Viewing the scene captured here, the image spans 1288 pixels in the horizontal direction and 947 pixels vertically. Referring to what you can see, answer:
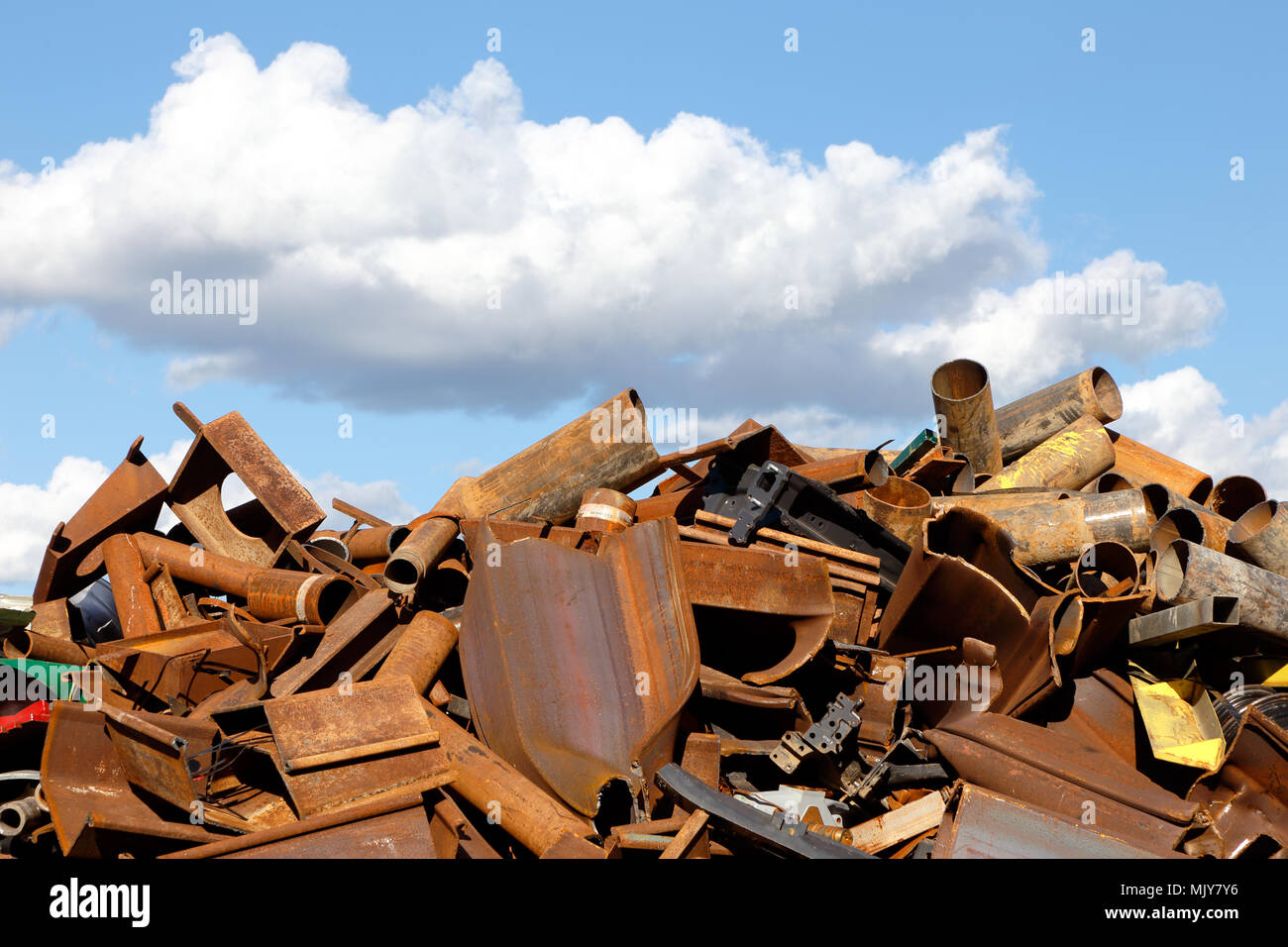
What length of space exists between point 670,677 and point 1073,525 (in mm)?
3260

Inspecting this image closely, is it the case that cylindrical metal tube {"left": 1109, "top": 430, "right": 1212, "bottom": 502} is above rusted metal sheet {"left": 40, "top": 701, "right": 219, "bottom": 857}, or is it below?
above

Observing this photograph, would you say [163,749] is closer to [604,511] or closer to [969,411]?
[604,511]

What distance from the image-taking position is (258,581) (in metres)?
6.97

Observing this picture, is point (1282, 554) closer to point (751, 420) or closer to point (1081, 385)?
A: point (1081, 385)

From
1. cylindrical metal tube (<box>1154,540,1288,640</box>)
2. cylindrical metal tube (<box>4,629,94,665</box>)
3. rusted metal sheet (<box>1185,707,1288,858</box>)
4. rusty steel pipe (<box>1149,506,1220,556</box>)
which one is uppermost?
rusty steel pipe (<box>1149,506,1220,556</box>)

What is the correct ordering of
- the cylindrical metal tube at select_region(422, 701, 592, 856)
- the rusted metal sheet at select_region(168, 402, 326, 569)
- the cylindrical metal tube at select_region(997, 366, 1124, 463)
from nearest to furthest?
the cylindrical metal tube at select_region(422, 701, 592, 856) → the rusted metal sheet at select_region(168, 402, 326, 569) → the cylindrical metal tube at select_region(997, 366, 1124, 463)

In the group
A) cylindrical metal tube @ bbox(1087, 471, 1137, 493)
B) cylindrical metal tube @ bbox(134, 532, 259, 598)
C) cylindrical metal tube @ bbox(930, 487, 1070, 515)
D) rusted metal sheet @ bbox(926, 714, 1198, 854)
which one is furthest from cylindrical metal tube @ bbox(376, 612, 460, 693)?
cylindrical metal tube @ bbox(1087, 471, 1137, 493)

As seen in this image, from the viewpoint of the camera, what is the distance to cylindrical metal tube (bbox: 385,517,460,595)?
6.37 meters

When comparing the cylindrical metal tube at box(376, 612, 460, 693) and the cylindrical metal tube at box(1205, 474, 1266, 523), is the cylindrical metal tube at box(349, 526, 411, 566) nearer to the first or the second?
the cylindrical metal tube at box(376, 612, 460, 693)

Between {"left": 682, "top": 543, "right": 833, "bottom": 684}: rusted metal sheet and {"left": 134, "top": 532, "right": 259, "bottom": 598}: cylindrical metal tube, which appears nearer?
{"left": 682, "top": 543, "right": 833, "bottom": 684}: rusted metal sheet

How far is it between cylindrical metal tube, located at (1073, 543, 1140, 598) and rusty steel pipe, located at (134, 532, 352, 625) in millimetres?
4471

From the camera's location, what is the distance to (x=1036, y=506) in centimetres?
712

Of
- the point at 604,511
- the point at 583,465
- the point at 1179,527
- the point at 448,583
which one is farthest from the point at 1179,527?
the point at 448,583
